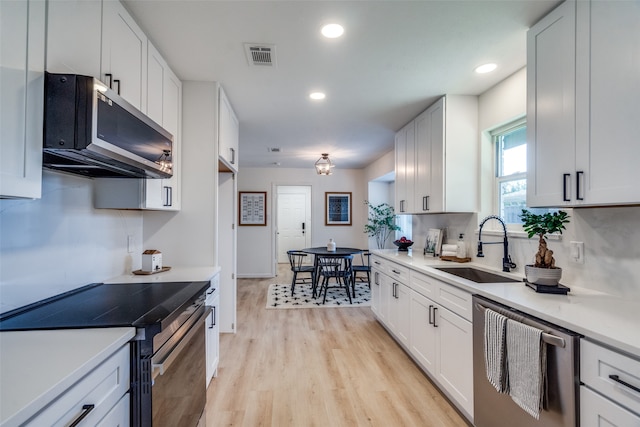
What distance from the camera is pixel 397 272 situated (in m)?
3.05

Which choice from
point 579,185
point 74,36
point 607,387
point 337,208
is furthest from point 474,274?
point 337,208

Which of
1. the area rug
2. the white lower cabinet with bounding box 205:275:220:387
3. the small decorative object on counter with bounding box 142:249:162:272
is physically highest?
the small decorative object on counter with bounding box 142:249:162:272

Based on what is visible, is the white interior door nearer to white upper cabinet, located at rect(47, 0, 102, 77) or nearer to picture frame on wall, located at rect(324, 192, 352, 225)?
picture frame on wall, located at rect(324, 192, 352, 225)

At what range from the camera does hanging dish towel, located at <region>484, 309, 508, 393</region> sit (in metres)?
1.49

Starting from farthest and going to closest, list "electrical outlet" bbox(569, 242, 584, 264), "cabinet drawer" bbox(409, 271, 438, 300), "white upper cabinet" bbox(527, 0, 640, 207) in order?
"cabinet drawer" bbox(409, 271, 438, 300)
"electrical outlet" bbox(569, 242, 584, 264)
"white upper cabinet" bbox(527, 0, 640, 207)

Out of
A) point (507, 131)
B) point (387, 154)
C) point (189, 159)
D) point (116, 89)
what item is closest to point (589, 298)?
point (507, 131)

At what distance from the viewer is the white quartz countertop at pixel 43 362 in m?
0.66

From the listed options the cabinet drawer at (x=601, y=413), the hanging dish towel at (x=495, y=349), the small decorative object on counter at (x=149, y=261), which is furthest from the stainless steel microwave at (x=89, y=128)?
the cabinet drawer at (x=601, y=413)

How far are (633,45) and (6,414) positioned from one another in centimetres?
236

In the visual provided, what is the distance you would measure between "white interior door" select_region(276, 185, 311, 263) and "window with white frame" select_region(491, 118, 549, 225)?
5.85 metres

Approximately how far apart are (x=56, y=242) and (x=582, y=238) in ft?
9.47

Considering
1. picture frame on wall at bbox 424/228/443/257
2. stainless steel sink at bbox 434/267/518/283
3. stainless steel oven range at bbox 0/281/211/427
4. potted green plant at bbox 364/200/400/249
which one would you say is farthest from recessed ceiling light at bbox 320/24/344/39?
potted green plant at bbox 364/200/400/249

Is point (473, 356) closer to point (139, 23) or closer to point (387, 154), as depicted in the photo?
point (139, 23)

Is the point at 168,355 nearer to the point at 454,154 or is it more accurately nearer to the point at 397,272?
the point at 397,272
